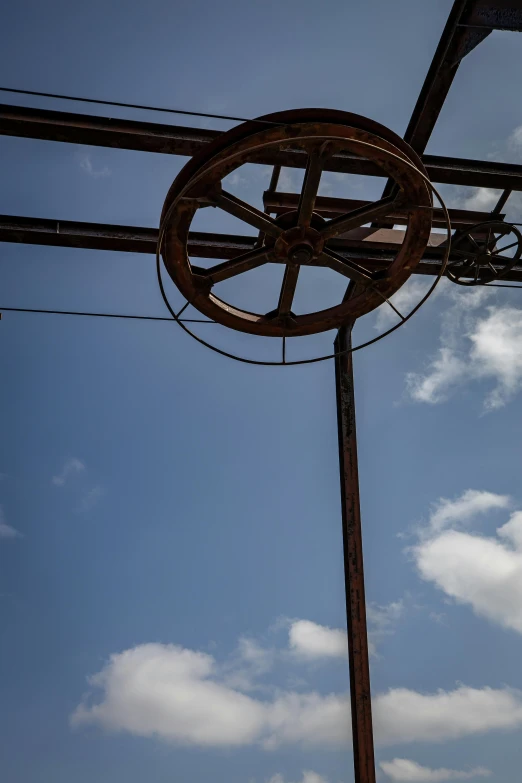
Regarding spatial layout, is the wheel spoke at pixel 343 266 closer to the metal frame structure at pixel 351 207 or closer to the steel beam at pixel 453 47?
the metal frame structure at pixel 351 207

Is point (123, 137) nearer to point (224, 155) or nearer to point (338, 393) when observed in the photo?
point (224, 155)

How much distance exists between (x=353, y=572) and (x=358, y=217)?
407cm

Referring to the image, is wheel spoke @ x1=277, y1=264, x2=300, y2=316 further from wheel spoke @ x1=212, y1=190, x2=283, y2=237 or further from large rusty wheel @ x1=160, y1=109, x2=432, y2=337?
wheel spoke @ x1=212, y1=190, x2=283, y2=237

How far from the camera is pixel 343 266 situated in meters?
6.92

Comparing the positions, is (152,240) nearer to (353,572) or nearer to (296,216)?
(296,216)

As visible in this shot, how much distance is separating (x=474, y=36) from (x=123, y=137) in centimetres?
343

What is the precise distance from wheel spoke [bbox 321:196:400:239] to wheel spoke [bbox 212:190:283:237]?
47 cm

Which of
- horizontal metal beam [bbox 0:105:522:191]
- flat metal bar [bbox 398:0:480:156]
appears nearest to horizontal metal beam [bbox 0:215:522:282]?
horizontal metal beam [bbox 0:105:522:191]

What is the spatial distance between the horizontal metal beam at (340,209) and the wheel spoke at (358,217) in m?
0.90

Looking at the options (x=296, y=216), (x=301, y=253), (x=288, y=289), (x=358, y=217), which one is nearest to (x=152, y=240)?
(x=288, y=289)

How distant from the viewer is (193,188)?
6.10m

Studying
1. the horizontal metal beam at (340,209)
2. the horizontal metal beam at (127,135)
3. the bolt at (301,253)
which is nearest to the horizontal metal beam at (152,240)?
the horizontal metal beam at (340,209)

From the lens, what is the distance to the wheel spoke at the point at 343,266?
22.5 ft

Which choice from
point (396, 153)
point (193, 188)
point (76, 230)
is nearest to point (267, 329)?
point (193, 188)
